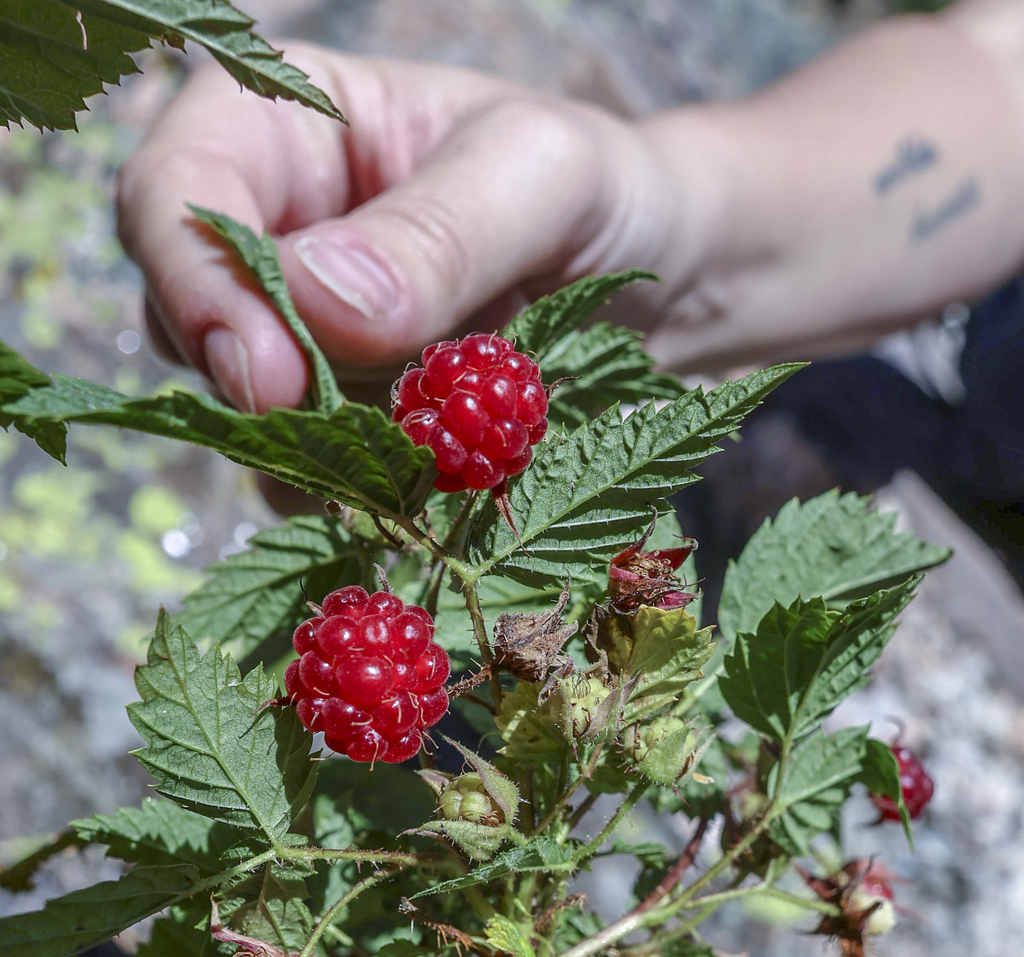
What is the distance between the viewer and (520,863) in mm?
312

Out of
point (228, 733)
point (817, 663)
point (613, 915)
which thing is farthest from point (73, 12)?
point (613, 915)

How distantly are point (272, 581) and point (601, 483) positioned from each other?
0.29m

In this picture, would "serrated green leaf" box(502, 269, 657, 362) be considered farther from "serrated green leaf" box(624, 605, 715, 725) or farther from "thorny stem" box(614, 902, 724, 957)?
"thorny stem" box(614, 902, 724, 957)

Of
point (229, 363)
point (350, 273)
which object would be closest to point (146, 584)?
point (229, 363)

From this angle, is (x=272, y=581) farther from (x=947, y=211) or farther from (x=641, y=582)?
(x=947, y=211)

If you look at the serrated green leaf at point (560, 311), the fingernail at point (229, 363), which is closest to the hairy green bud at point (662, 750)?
the serrated green leaf at point (560, 311)

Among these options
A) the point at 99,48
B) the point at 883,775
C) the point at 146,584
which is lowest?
the point at 146,584

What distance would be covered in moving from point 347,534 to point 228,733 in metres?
0.18

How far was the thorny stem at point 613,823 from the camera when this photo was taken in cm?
35

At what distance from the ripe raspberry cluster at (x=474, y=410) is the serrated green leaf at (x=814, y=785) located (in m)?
0.24

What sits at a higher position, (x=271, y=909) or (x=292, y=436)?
(x=292, y=436)

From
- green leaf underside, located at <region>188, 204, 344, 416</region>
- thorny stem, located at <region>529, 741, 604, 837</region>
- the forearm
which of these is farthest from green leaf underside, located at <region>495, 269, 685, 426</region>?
the forearm

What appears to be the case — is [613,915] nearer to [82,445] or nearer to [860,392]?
[82,445]

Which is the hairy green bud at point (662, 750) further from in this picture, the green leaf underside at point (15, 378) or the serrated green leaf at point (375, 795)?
the green leaf underside at point (15, 378)
